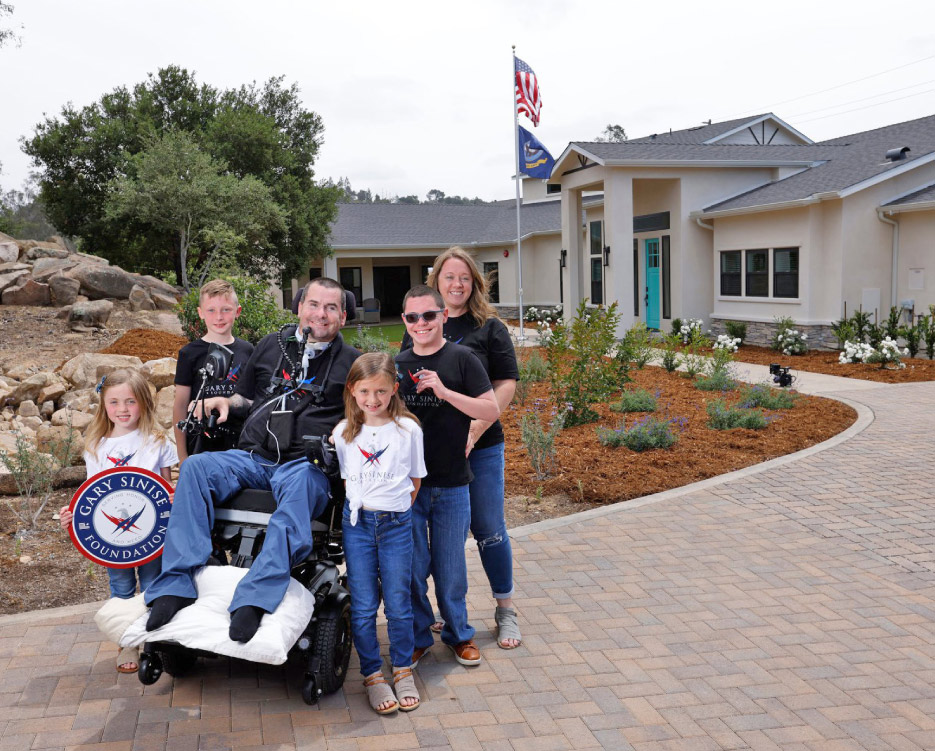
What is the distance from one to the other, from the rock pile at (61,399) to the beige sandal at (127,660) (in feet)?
12.2

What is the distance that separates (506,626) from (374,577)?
92 centimetres

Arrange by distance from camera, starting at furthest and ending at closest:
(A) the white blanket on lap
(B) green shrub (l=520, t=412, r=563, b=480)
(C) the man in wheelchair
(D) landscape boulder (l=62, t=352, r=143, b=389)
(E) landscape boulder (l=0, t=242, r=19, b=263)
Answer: (E) landscape boulder (l=0, t=242, r=19, b=263), (D) landscape boulder (l=62, t=352, r=143, b=389), (B) green shrub (l=520, t=412, r=563, b=480), (C) the man in wheelchair, (A) the white blanket on lap

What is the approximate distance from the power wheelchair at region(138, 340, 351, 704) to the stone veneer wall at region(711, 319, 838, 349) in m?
15.7

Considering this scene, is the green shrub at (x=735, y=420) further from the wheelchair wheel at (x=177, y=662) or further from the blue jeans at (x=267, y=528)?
the wheelchair wheel at (x=177, y=662)

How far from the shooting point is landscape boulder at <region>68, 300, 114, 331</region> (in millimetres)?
14414

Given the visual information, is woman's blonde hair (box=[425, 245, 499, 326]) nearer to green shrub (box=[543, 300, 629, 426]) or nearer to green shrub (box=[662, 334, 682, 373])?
green shrub (box=[543, 300, 629, 426])

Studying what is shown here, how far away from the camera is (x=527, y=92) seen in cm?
2117

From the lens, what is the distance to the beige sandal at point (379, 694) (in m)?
3.73

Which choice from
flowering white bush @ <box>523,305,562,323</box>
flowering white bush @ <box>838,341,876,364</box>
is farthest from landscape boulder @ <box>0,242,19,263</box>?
flowering white bush @ <box>838,341,876,364</box>

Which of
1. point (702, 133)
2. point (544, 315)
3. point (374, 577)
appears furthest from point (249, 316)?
point (702, 133)

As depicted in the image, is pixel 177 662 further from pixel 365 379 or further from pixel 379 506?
pixel 365 379

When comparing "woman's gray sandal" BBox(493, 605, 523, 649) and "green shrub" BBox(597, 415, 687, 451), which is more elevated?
"green shrub" BBox(597, 415, 687, 451)

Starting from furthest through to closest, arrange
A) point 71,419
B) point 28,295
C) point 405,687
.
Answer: point 28,295 < point 71,419 < point 405,687

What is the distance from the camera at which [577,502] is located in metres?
7.33
